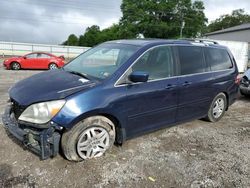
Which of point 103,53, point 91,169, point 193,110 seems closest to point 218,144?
point 193,110

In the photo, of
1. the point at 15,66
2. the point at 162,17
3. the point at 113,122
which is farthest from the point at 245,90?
the point at 162,17

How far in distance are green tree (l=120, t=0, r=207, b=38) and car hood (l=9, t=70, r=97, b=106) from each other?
39488mm

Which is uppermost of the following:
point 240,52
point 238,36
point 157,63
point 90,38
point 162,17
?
point 162,17

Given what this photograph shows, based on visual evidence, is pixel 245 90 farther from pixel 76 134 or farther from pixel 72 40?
pixel 72 40

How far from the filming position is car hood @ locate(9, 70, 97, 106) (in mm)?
2838


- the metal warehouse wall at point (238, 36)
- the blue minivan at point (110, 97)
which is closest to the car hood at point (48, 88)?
the blue minivan at point (110, 97)

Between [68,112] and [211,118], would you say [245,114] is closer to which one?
[211,118]

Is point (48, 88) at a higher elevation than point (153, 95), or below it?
higher

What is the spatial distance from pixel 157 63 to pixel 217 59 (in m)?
1.80

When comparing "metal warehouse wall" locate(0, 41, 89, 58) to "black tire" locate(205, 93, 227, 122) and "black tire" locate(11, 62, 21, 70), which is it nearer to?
"black tire" locate(11, 62, 21, 70)

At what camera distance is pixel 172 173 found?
118 inches

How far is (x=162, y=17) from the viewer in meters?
42.7

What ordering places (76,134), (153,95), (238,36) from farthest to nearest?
(238,36) < (153,95) < (76,134)

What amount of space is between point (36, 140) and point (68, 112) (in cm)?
53
